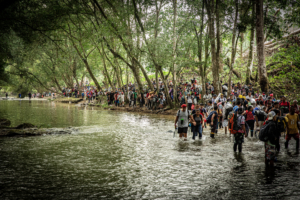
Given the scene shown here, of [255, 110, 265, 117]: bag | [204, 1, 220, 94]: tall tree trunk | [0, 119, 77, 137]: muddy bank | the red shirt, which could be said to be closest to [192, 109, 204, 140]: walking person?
the red shirt

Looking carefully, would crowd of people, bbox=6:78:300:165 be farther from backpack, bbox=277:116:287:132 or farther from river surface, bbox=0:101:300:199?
river surface, bbox=0:101:300:199

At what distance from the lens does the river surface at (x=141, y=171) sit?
556cm

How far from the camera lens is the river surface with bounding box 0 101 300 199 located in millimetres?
5559

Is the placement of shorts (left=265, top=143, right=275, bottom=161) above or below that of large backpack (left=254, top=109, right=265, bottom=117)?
below

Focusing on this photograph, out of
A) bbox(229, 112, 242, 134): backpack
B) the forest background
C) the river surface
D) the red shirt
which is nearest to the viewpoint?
the river surface

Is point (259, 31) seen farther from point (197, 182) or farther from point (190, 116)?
point (197, 182)

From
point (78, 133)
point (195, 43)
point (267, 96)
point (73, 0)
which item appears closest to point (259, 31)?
point (267, 96)

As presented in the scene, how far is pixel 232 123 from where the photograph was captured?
897 centimetres

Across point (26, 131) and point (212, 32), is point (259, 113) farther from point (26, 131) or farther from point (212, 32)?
point (26, 131)

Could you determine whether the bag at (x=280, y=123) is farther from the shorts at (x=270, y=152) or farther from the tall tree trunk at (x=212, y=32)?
the tall tree trunk at (x=212, y=32)

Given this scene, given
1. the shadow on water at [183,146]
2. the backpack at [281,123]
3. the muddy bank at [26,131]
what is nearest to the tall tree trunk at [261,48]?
the backpack at [281,123]

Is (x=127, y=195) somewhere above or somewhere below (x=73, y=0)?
below

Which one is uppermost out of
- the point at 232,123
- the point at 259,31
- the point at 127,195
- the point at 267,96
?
the point at 259,31

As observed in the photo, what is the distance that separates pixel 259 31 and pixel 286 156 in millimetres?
10954
